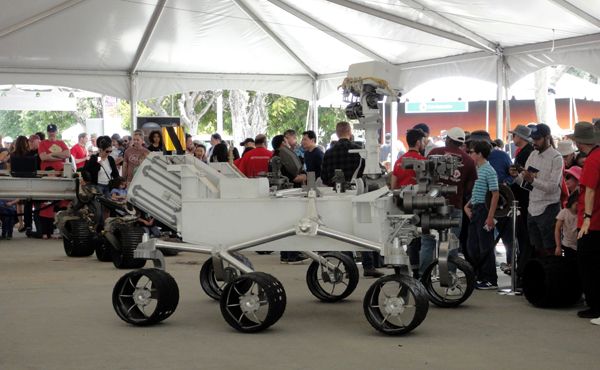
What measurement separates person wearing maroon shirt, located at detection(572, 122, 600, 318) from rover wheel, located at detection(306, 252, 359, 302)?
2.36m

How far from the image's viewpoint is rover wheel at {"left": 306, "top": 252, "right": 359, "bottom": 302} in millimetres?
9586

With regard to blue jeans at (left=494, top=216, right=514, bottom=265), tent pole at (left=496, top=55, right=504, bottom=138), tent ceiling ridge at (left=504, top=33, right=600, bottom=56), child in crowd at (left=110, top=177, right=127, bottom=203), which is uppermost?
tent ceiling ridge at (left=504, top=33, right=600, bottom=56)

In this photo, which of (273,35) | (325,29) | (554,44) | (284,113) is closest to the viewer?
(554,44)

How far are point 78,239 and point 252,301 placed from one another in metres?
6.97

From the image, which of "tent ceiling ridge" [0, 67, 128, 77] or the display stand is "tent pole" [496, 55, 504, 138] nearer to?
the display stand

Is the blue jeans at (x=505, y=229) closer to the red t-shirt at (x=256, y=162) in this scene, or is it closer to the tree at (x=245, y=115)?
the red t-shirt at (x=256, y=162)

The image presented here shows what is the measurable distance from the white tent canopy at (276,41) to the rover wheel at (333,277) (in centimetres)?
567

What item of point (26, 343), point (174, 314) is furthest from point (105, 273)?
point (26, 343)

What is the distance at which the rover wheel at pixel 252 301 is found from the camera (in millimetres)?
7613

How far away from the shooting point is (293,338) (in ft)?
24.9

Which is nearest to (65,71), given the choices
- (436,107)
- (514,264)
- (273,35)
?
(273,35)

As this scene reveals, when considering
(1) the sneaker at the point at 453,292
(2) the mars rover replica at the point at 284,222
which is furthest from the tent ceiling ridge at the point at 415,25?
(1) the sneaker at the point at 453,292

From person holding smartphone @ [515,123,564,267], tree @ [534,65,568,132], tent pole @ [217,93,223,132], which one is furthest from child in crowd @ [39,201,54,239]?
tent pole @ [217,93,223,132]

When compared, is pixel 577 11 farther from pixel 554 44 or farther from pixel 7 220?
pixel 7 220
